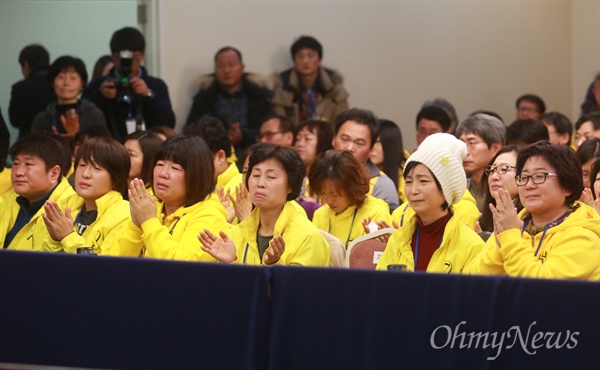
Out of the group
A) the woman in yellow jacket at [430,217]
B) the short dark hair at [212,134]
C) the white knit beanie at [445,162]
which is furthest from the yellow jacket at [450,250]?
the short dark hair at [212,134]

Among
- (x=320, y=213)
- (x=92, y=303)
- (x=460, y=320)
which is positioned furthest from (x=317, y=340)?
(x=320, y=213)

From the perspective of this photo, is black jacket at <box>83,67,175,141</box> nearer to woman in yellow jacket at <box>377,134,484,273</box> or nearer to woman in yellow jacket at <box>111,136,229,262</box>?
woman in yellow jacket at <box>111,136,229,262</box>

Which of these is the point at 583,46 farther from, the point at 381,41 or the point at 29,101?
the point at 29,101

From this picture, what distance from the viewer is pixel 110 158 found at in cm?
613

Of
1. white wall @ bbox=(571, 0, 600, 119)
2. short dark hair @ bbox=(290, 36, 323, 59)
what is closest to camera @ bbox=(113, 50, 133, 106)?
short dark hair @ bbox=(290, 36, 323, 59)

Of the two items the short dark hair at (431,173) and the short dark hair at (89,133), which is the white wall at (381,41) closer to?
the short dark hair at (89,133)

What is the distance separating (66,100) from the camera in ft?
28.2

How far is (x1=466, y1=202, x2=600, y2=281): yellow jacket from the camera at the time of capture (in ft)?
14.6

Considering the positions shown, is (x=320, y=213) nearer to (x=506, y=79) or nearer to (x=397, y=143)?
(x=397, y=143)

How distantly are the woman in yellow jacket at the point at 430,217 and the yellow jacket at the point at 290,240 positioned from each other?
1.04 feet

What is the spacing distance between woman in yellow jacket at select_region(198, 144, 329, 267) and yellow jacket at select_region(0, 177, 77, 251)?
1.15 meters

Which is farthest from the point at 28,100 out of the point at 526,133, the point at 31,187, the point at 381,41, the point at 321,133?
the point at 526,133

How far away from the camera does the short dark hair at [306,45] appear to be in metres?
9.92

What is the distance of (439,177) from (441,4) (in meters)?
6.42
